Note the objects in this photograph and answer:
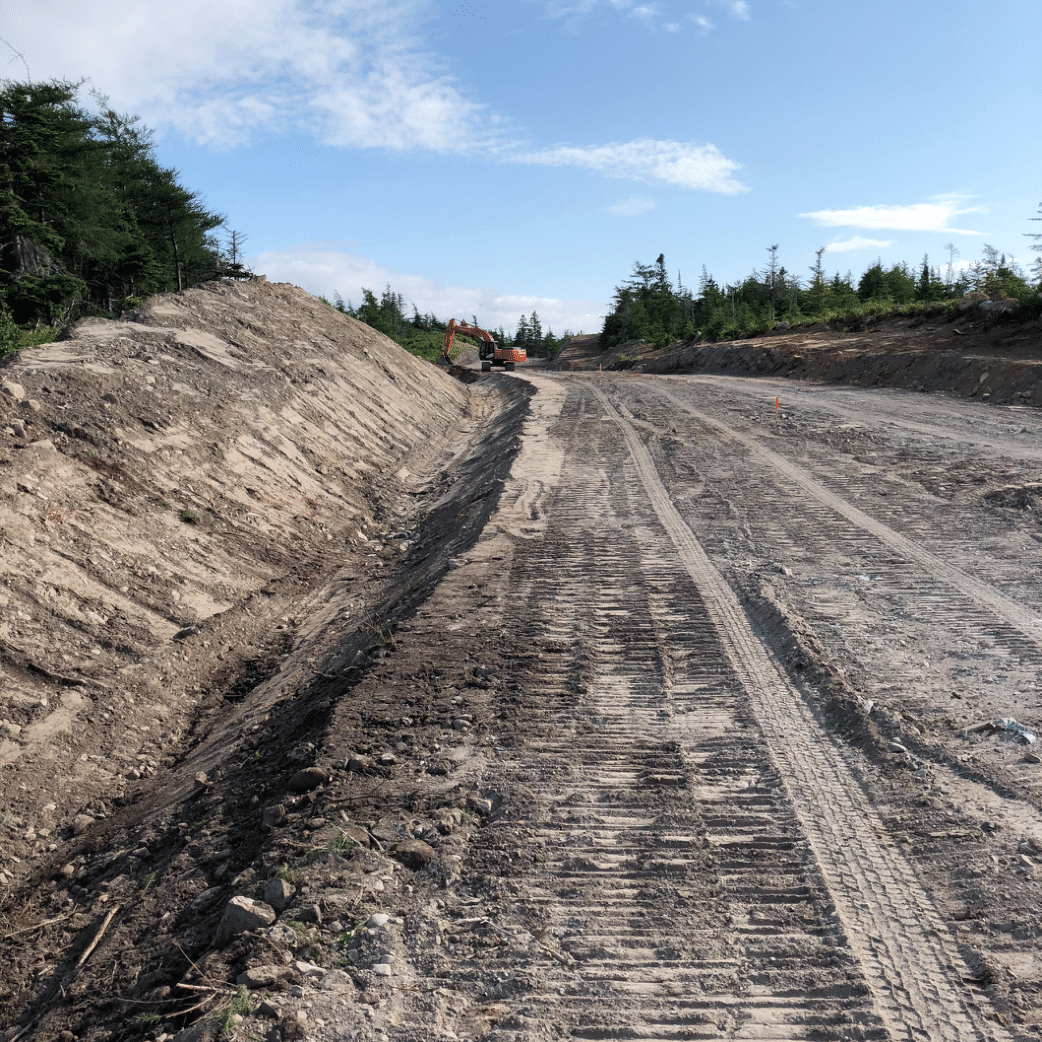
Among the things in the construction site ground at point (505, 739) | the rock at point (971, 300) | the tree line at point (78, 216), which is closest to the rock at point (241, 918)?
the construction site ground at point (505, 739)

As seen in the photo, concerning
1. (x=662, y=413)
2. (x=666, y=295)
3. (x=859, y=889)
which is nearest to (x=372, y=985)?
(x=859, y=889)

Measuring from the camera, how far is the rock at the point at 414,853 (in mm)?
3471

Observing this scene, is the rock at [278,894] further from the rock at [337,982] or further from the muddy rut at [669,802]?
the rock at [337,982]

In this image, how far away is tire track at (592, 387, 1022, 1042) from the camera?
269cm

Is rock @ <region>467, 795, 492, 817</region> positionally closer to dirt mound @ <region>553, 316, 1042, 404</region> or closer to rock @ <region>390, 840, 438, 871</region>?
rock @ <region>390, 840, 438, 871</region>

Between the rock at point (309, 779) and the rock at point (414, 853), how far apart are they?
0.78 meters

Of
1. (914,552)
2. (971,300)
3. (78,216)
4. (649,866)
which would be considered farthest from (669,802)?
(78,216)

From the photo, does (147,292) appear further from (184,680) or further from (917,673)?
(917,673)

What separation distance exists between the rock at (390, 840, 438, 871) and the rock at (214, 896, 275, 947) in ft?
1.89

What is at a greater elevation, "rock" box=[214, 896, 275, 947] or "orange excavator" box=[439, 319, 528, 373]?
"orange excavator" box=[439, 319, 528, 373]

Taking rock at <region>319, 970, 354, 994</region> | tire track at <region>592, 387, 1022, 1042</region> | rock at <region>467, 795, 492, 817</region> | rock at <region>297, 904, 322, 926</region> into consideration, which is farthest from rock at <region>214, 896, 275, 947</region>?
tire track at <region>592, 387, 1022, 1042</region>

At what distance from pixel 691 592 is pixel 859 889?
132 inches

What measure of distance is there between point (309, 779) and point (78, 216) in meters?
27.6

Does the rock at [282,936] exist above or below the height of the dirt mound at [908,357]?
below
